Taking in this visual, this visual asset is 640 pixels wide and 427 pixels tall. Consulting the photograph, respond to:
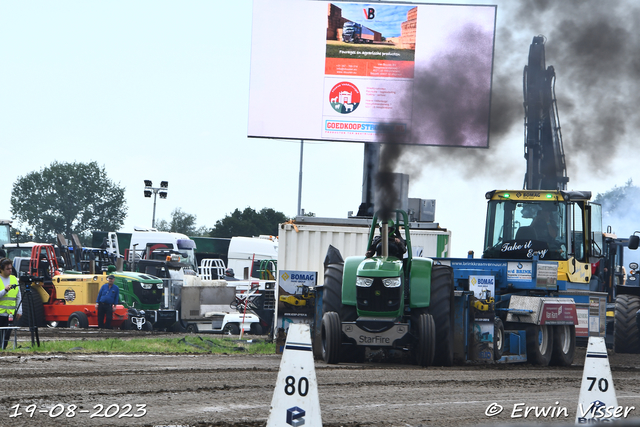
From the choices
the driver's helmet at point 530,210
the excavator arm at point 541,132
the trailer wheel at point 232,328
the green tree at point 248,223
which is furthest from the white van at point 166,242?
the green tree at point 248,223

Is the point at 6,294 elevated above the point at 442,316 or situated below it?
below

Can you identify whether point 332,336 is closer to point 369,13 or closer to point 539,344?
point 539,344

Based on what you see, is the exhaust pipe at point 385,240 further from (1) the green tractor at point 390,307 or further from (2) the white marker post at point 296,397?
(2) the white marker post at point 296,397

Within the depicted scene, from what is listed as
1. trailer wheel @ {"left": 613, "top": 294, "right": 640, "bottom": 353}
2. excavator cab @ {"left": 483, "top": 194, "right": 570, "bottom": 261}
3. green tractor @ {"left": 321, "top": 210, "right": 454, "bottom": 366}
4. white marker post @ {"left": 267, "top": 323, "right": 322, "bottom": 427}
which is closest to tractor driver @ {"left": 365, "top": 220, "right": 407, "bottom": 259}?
green tractor @ {"left": 321, "top": 210, "right": 454, "bottom": 366}

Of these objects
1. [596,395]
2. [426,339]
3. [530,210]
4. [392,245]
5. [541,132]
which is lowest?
[426,339]

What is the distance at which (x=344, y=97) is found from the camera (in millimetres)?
26234

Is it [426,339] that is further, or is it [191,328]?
[191,328]

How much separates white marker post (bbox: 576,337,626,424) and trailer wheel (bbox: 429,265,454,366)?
5.97m

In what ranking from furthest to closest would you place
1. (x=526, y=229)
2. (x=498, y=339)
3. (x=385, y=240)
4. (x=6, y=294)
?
(x=526, y=229), (x=6, y=294), (x=498, y=339), (x=385, y=240)

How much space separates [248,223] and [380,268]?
82.3 metres

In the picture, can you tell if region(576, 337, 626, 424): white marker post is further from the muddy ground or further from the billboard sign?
the billboard sign

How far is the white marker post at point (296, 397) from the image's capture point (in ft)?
20.0

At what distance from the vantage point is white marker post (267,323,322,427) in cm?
611

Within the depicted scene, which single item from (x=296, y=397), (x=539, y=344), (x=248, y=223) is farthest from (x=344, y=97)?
(x=248, y=223)
